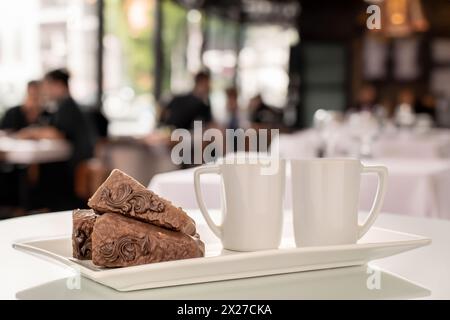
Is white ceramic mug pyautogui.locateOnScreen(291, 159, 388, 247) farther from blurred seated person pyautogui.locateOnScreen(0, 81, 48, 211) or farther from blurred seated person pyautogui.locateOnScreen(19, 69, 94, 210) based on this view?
blurred seated person pyautogui.locateOnScreen(0, 81, 48, 211)

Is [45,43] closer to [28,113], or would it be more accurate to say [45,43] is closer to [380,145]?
[28,113]

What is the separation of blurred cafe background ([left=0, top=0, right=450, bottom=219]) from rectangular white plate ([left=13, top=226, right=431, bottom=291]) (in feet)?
3.58

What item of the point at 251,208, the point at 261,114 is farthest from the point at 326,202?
the point at 261,114

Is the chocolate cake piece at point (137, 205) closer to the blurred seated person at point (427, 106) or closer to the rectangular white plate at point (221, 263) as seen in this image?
the rectangular white plate at point (221, 263)

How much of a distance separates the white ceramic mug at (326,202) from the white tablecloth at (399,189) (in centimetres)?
101

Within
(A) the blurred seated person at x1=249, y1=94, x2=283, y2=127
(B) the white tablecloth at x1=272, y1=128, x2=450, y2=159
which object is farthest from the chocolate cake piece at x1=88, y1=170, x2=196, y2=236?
(A) the blurred seated person at x1=249, y1=94, x2=283, y2=127

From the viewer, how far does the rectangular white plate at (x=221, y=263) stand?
2.79ft

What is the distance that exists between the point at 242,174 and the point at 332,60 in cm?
1366

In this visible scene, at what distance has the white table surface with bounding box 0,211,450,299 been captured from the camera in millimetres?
839

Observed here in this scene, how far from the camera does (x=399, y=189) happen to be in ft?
8.44

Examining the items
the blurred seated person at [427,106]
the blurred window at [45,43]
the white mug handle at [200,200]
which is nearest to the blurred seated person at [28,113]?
the blurred window at [45,43]

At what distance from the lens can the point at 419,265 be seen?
102 centimetres
